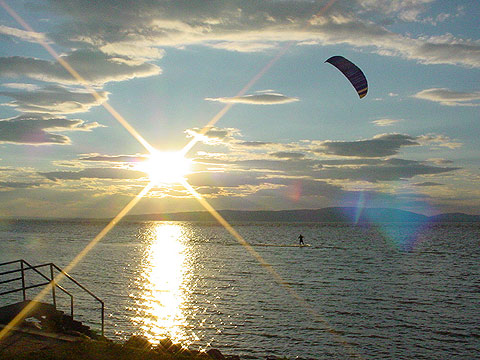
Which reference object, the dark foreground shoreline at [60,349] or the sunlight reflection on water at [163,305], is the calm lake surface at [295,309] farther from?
the dark foreground shoreline at [60,349]

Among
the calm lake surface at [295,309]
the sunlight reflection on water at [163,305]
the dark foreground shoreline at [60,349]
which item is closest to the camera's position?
the dark foreground shoreline at [60,349]

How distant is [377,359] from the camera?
21.6 m

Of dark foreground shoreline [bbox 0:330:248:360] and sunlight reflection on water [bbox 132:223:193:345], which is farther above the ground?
dark foreground shoreline [bbox 0:330:248:360]

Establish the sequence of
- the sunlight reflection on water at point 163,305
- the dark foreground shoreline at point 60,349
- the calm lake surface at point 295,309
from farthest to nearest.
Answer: the sunlight reflection on water at point 163,305 < the calm lake surface at point 295,309 < the dark foreground shoreline at point 60,349

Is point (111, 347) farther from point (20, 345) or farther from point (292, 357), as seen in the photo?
point (292, 357)

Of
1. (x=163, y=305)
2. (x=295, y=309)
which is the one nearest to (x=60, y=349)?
(x=163, y=305)

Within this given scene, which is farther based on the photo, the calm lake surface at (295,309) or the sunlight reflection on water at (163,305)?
the sunlight reflection on water at (163,305)

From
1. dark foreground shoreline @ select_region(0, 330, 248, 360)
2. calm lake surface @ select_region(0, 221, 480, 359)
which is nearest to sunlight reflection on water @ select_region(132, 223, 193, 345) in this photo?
calm lake surface @ select_region(0, 221, 480, 359)

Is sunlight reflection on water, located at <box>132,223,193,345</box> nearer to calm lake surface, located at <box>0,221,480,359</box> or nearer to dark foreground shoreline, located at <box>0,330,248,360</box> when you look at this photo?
calm lake surface, located at <box>0,221,480,359</box>

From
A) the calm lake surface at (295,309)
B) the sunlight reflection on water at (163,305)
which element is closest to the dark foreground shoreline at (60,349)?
the calm lake surface at (295,309)

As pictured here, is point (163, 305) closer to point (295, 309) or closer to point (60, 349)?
point (295, 309)

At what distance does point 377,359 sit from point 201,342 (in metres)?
8.43

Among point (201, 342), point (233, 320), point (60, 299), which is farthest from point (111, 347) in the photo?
point (60, 299)

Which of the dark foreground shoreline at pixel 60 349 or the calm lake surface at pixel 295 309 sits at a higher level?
the dark foreground shoreline at pixel 60 349
